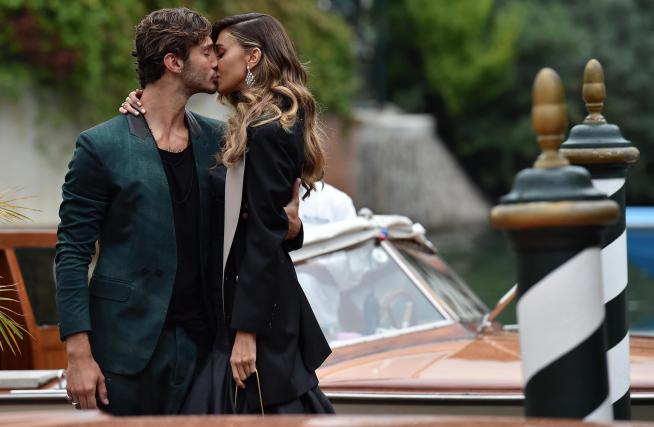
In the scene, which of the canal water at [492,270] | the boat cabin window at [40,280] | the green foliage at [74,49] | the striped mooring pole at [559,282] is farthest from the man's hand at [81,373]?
the green foliage at [74,49]

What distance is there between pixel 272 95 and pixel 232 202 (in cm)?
31

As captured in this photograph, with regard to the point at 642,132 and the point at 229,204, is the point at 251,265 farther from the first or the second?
the point at 642,132

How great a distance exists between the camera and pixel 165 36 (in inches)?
140

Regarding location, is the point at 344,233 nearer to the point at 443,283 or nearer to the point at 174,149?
the point at 443,283

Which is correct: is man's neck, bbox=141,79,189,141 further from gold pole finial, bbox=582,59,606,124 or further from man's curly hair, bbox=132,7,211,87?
gold pole finial, bbox=582,59,606,124

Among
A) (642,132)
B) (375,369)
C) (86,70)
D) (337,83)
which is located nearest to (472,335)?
(375,369)

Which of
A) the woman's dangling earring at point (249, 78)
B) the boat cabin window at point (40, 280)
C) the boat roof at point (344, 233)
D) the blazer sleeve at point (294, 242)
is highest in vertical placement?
the woman's dangling earring at point (249, 78)

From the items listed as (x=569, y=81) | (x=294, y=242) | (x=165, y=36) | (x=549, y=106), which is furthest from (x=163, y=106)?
(x=569, y=81)

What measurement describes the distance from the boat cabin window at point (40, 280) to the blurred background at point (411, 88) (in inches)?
265

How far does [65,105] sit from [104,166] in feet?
39.1

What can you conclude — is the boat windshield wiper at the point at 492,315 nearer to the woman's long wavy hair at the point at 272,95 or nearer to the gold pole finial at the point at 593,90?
the gold pole finial at the point at 593,90

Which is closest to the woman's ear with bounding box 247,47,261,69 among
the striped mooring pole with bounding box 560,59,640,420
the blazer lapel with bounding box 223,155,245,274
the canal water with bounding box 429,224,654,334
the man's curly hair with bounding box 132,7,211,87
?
the man's curly hair with bounding box 132,7,211,87

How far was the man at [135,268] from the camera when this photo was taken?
341 centimetres

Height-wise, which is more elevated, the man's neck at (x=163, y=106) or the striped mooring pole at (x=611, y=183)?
the man's neck at (x=163, y=106)
